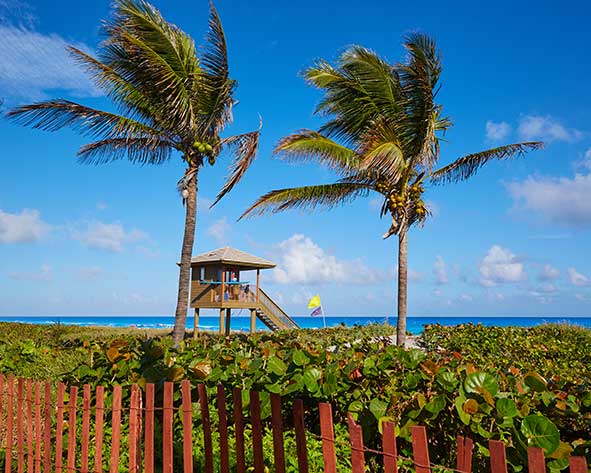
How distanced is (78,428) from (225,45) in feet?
34.7

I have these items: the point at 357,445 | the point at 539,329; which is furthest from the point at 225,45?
the point at 539,329

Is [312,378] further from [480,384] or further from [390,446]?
[390,446]

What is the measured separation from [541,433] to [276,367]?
2257 mm

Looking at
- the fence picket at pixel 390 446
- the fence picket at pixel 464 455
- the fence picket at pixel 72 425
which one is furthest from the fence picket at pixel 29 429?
the fence picket at pixel 464 455

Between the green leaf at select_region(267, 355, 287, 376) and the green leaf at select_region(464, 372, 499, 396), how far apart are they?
1.63 metres

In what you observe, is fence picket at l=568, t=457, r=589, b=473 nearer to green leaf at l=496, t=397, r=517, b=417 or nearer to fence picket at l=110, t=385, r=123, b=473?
green leaf at l=496, t=397, r=517, b=417

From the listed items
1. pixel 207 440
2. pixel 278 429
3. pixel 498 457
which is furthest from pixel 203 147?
pixel 498 457

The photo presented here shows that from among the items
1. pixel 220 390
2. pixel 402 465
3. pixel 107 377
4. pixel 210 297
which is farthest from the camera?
pixel 210 297

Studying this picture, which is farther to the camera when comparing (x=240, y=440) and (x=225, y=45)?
(x=225, y=45)

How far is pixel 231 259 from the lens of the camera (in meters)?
25.5

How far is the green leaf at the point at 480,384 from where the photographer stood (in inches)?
148

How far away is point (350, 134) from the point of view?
614 inches

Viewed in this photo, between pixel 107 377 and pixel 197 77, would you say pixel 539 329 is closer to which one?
pixel 197 77

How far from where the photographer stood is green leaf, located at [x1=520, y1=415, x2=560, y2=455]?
121 inches
